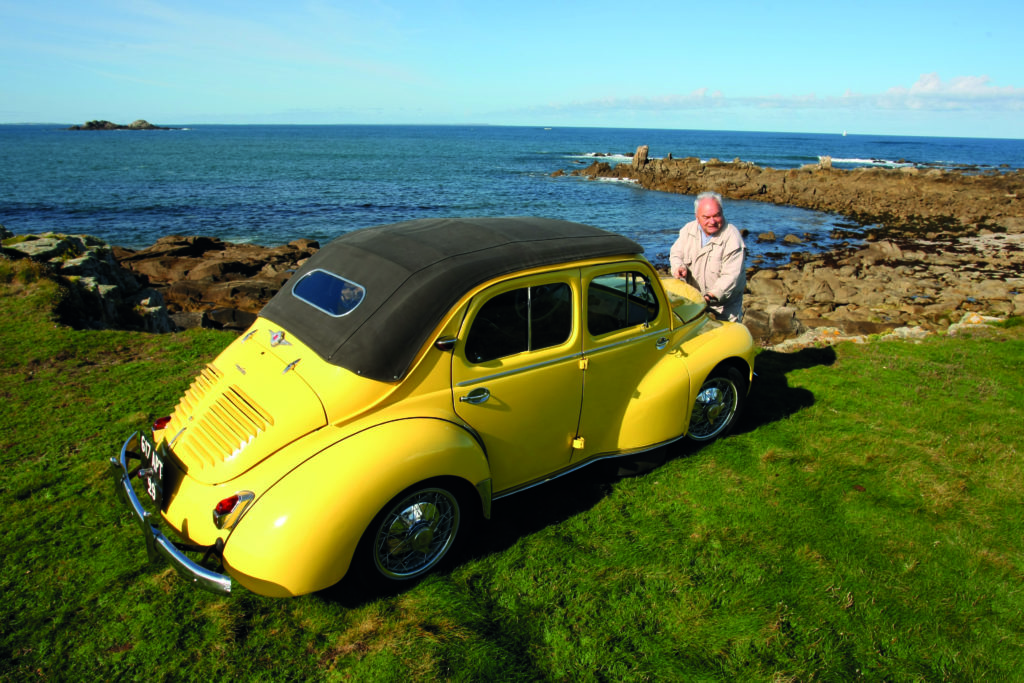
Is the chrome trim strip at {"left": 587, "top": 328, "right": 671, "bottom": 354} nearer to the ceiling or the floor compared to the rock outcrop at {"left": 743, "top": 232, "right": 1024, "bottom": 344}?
nearer to the ceiling

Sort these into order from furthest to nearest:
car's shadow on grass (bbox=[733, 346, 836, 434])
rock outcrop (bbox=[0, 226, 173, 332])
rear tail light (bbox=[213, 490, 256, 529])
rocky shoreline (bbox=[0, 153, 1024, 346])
Answer: rocky shoreline (bbox=[0, 153, 1024, 346]) → rock outcrop (bbox=[0, 226, 173, 332]) → car's shadow on grass (bbox=[733, 346, 836, 434]) → rear tail light (bbox=[213, 490, 256, 529])

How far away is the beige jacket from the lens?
19.0ft

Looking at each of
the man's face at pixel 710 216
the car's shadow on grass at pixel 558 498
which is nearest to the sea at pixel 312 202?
the man's face at pixel 710 216

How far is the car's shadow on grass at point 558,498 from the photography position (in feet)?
12.6

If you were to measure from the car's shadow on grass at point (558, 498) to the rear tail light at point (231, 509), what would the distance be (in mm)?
772

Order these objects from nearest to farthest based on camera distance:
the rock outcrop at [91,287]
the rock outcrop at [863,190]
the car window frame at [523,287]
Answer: the car window frame at [523,287] < the rock outcrop at [91,287] < the rock outcrop at [863,190]

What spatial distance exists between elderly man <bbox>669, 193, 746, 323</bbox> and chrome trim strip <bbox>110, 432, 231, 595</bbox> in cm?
479

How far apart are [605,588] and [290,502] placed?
6.71ft

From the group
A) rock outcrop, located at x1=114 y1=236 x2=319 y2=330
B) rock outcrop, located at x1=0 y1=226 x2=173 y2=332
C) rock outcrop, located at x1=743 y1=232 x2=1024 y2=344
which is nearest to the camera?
rock outcrop, located at x1=0 y1=226 x2=173 y2=332

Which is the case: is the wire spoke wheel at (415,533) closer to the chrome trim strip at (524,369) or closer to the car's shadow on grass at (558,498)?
the car's shadow on grass at (558,498)

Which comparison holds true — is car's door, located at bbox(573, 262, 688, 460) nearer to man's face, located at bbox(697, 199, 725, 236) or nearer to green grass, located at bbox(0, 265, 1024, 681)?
green grass, located at bbox(0, 265, 1024, 681)

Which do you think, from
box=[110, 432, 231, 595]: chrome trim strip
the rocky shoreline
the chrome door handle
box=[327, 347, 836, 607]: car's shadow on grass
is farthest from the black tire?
the rocky shoreline

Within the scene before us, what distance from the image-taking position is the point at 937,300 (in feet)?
54.1

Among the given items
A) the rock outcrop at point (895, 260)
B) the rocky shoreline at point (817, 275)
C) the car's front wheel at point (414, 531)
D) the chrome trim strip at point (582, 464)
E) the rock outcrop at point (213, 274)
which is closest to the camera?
the car's front wheel at point (414, 531)
